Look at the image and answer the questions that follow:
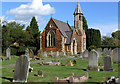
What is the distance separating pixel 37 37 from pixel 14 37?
931cm

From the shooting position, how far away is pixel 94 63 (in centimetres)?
1398

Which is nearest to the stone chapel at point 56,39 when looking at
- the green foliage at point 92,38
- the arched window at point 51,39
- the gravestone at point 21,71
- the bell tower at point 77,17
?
the arched window at point 51,39

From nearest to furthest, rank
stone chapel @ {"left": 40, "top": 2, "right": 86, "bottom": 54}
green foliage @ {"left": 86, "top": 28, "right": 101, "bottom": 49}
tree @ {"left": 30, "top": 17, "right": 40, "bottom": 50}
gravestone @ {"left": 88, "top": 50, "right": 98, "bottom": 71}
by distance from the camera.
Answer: gravestone @ {"left": 88, "top": 50, "right": 98, "bottom": 71} → stone chapel @ {"left": 40, "top": 2, "right": 86, "bottom": 54} → tree @ {"left": 30, "top": 17, "right": 40, "bottom": 50} → green foliage @ {"left": 86, "top": 28, "right": 101, "bottom": 49}

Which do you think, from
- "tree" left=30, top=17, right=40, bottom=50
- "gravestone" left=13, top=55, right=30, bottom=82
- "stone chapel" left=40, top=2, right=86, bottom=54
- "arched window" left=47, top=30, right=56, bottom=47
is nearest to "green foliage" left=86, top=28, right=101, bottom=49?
"stone chapel" left=40, top=2, right=86, bottom=54

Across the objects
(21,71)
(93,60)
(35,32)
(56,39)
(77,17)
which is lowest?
(21,71)

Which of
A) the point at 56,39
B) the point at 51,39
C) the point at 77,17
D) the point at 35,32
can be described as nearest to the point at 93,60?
the point at 56,39

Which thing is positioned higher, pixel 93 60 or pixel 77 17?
pixel 77 17

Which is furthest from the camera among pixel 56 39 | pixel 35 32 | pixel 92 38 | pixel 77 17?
pixel 92 38

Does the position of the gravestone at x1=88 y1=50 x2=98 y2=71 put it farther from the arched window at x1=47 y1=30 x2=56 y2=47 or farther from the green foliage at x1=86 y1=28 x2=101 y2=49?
the green foliage at x1=86 y1=28 x2=101 y2=49

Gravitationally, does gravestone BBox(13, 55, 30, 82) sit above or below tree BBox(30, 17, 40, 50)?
below

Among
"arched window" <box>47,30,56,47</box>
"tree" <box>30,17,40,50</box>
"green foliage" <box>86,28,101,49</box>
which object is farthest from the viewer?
"green foliage" <box>86,28,101,49</box>

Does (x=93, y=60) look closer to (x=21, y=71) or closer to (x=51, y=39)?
(x=21, y=71)

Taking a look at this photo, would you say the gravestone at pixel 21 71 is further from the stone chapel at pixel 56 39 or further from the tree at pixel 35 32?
the tree at pixel 35 32

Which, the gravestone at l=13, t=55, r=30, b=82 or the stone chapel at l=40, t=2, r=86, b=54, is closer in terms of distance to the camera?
the gravestone at l=13, t=55, r=30, b=82
